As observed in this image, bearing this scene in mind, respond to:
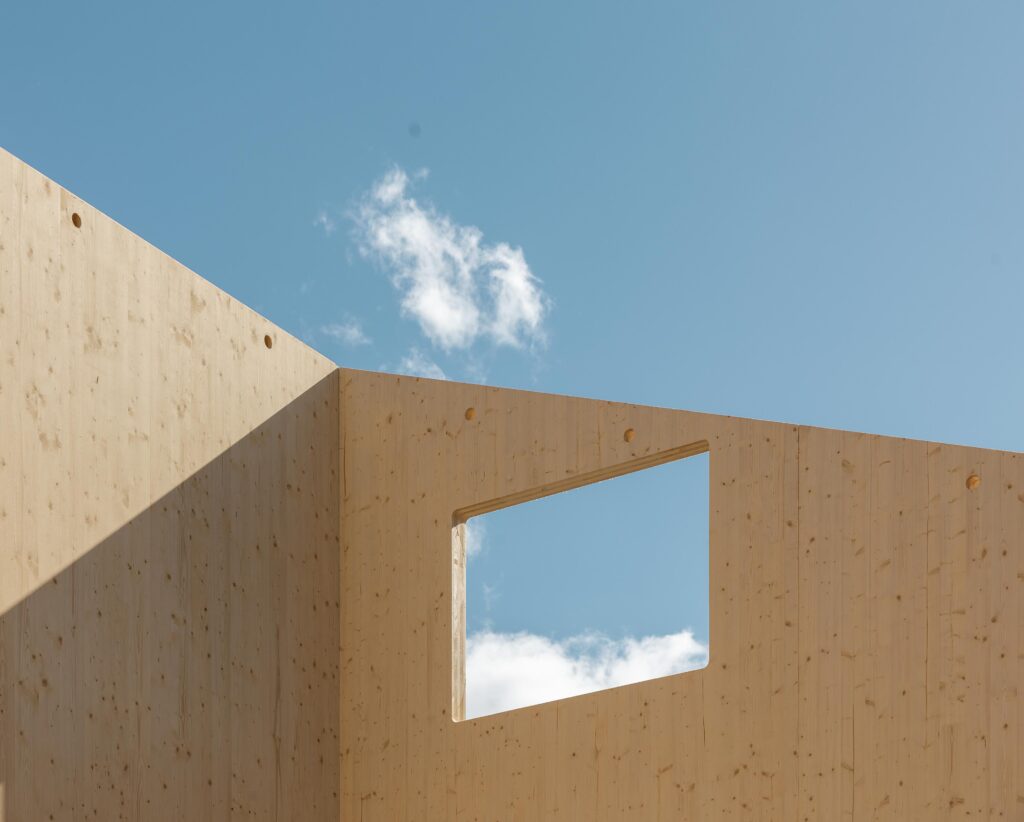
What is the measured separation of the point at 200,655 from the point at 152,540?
67 centimetres

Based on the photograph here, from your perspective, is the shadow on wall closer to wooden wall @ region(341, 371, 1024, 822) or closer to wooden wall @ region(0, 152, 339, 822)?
wooden wall @ region(0, 152, 339, 822)

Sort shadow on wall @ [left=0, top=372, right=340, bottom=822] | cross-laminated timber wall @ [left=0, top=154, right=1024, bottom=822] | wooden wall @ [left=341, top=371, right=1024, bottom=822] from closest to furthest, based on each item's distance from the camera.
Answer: shadow on wall @ [left=0, top=372, right=340, bottom=822] < cross-laminated timber wall @ [left=0, top=154, right=1024, bottom=822] < wooden wall @ [left=341, top=371, right=1024, bottom=822]

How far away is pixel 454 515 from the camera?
6.88 metres

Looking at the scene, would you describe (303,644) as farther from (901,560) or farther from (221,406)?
(901,560)

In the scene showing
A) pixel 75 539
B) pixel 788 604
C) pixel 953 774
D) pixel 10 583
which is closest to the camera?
pixel 10 583

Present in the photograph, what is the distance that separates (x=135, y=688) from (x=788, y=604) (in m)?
3.18

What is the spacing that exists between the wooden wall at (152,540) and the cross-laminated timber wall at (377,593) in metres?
0.02

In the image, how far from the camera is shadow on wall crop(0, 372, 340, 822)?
16.4 feet

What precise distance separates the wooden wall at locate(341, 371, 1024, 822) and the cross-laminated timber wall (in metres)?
0.01

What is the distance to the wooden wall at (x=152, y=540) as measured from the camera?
16.4 ft

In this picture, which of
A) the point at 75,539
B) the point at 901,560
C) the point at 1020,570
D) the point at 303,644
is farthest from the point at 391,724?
the point at 1020,570

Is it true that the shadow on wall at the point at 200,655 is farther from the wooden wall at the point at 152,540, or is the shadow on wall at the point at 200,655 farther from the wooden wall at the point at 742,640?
the wooden wall at the point at 742,640

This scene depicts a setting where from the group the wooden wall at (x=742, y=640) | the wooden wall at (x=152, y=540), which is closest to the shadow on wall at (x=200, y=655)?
the wooden wall at (x=152, y=540)

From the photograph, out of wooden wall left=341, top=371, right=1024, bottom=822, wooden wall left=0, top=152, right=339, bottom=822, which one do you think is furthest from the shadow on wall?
wooden wall left=341, top=371, right=1024, bottom=822
